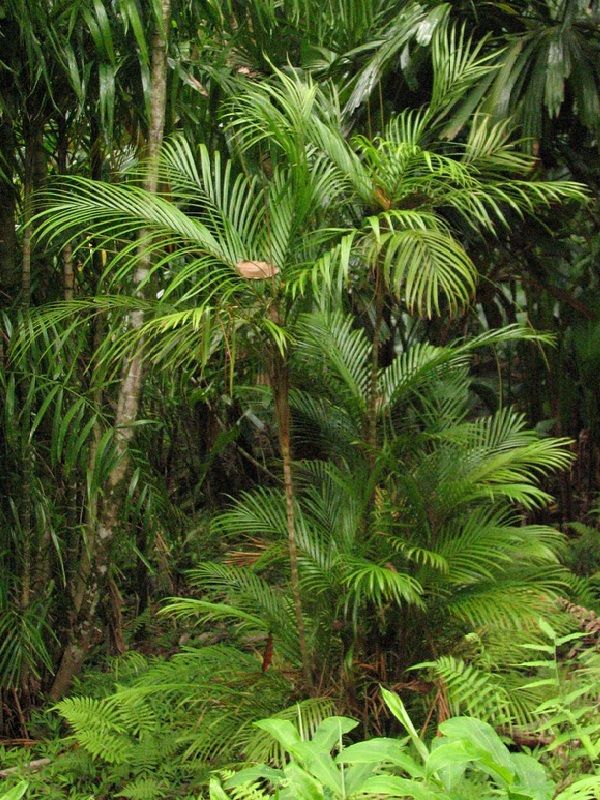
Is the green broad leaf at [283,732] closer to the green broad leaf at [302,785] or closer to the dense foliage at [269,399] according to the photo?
the green broad leaf at [302,785]

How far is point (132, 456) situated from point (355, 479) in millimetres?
814

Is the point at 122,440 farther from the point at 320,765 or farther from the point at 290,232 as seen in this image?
the point at 320,765

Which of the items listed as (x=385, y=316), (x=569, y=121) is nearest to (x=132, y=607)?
(x=385, y=316)

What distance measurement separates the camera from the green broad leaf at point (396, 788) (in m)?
1.56

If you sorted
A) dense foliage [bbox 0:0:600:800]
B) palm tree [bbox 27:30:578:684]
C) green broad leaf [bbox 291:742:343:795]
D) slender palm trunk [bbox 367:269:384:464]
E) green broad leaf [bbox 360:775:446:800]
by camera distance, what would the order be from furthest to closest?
slender palm trunk [bbox 367:269:384:464], dense foliage [bbox 0:0:600:800], palm tree [bbox 27:30:578:684], green broad leaf [bbox 291:742:343:795], green broad leaf [bbox 360:775:446:800]

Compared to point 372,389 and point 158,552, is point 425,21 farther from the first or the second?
point 158,552

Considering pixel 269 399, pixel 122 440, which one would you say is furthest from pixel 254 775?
pixel 269 399

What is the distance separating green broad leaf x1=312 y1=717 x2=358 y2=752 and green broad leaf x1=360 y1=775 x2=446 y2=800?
22 centimetres

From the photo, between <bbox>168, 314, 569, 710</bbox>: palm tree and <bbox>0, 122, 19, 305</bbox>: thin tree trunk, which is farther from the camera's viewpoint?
<bbox>0, 122, 19, 305</bbox>: thin tree trunk

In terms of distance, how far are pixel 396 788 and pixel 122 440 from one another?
186cm

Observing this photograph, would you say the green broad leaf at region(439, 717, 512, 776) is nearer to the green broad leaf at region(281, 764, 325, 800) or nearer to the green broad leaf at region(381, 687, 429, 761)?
the green broad leaf at region(381, 687, 429, 761)

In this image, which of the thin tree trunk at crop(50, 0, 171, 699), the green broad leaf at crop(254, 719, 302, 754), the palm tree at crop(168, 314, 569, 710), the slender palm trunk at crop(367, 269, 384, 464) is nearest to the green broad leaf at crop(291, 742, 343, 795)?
the green broad leaf at crop(254, 719, 302, 754)

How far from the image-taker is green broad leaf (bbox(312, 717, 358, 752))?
6.01ft

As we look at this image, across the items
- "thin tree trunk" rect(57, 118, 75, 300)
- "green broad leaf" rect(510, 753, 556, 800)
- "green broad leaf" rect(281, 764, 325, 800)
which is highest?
"thin tree trunk" rect(57, 118, 75, 300)
